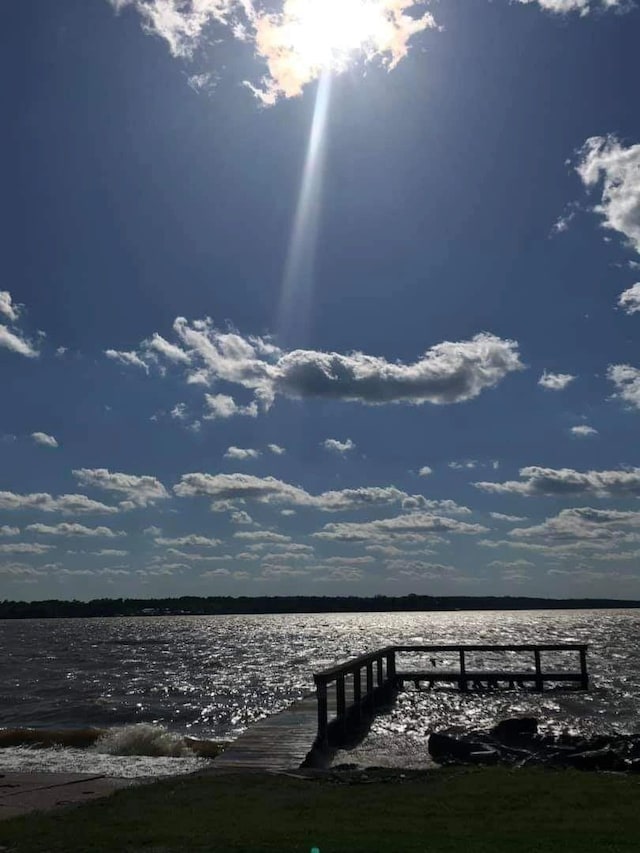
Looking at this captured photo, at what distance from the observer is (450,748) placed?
18.6 m

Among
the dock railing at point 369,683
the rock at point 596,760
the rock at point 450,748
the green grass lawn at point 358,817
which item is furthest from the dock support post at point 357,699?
the green grass lawn at point 358,817

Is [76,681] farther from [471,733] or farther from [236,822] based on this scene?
[236,822]

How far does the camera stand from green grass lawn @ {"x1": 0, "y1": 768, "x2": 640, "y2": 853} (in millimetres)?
9602

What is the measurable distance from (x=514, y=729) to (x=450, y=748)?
286 centimetres

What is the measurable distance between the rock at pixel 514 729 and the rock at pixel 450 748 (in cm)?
193

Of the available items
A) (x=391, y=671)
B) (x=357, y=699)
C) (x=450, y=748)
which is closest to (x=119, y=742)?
(x=357, y=699)

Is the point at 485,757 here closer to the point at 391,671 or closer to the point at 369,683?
the point at 369,683

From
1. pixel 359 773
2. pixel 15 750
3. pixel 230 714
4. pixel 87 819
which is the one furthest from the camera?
pixel 230 714

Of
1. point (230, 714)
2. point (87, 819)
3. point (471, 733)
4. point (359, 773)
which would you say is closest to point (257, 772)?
point (359, 773)

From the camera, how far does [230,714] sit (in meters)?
33.9

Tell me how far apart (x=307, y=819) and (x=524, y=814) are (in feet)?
9.94

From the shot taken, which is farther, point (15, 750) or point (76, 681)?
point (76, 681)

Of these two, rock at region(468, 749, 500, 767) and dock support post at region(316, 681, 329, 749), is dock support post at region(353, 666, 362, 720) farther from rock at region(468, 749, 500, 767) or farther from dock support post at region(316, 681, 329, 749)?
rock at region(468, 749, 500, 767)

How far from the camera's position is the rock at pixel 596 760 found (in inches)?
655
